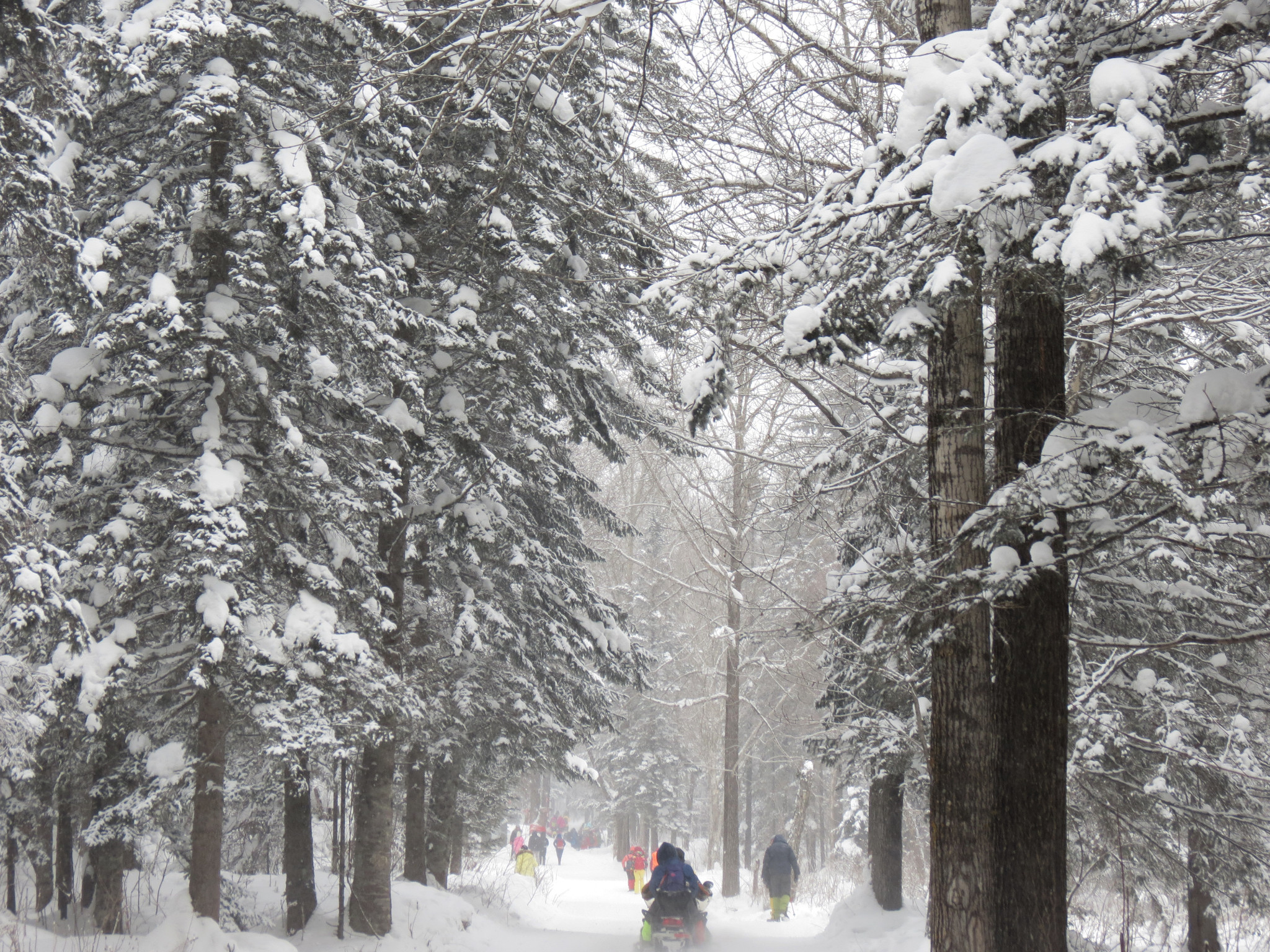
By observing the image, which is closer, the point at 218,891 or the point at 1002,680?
the point at 1002,680

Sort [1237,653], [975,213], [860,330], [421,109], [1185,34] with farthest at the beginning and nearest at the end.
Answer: [421,109]
[1237,653]
[860,330]
[1185,34]
[975,213]

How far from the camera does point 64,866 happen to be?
11.7 m

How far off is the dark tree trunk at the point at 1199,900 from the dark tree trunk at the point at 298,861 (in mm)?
9206

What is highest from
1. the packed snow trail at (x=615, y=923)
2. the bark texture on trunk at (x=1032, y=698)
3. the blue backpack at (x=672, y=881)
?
the bark texture on trunk at (x=1032, y=698)

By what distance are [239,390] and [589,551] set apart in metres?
7.36

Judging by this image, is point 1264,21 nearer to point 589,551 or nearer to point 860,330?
point 860,330

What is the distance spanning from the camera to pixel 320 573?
27.8ft

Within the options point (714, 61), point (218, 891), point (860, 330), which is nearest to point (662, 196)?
point (714, 61)

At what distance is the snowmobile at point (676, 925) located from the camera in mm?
12281

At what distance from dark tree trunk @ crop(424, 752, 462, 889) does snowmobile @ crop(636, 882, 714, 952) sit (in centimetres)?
404

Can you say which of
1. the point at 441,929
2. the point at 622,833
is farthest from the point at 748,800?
the point at 441,929

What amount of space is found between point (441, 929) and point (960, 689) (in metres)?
8.68

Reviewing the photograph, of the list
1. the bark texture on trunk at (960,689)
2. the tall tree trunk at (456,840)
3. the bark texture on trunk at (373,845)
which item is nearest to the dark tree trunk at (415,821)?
the tall tree trunk at (456,840)

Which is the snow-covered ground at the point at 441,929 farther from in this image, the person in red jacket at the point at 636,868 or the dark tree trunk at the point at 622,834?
the dark tree trunk at the point at 622,834
